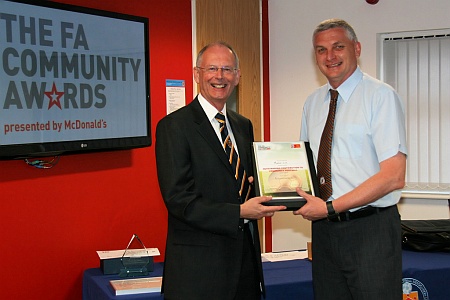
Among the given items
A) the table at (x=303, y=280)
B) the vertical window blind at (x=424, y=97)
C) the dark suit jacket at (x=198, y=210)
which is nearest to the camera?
the dark suit jacket at (x=198, y=210)

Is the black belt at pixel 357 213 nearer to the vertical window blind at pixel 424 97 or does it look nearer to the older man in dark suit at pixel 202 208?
the older man in dark suit at pixel 202 208

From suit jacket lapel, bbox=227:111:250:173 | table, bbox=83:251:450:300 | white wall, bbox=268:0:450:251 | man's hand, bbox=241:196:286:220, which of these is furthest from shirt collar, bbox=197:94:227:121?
white wall, bbox=268:0:450:251

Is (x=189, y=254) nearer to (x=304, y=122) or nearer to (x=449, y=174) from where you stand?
(x=304, y=122)

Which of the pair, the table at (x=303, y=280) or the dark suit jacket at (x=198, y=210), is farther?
the table at (x=303, y=280)

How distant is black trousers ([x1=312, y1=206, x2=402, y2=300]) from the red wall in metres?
1.69

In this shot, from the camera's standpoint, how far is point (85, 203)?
3676mm

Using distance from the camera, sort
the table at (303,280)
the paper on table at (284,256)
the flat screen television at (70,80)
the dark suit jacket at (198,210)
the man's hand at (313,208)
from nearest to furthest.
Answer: the dark suit jacket at (198,210), the man's hand at (313,208), the flat screen television at (70,80), the table at (303,280), the paper on table at (284,256)

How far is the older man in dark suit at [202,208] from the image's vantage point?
7.70 feet

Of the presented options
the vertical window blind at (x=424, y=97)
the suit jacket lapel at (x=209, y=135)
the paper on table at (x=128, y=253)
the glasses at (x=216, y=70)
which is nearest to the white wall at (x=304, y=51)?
the vertical window blind at (x=424, y=97)

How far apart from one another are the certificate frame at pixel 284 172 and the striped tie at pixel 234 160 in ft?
0.17

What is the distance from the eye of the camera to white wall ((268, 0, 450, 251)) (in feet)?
16.0

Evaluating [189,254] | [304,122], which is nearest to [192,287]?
[189,254]

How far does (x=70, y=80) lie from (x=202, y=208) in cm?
144

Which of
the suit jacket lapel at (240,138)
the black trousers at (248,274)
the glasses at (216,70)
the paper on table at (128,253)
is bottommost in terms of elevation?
the paper on table at (128,253)
